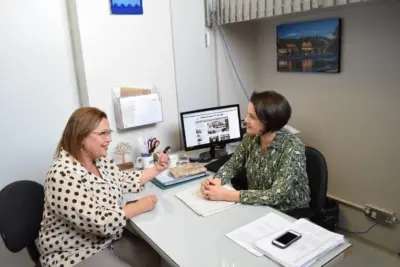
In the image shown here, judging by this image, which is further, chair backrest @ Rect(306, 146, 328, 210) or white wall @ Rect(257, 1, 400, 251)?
white wall @ Rect(257, 1, 400, 251)

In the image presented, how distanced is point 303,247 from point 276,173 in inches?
20.5

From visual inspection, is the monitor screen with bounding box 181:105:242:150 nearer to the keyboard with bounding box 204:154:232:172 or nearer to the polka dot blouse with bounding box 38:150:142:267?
the keyboard with bounding box 204:154:232:172

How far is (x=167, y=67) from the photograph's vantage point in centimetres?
238

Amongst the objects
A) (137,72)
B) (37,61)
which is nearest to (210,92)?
(137,72)

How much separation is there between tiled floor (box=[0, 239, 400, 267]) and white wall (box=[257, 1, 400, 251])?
0.08 m

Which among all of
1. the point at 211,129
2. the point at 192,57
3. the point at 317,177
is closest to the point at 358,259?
the point at 317,177

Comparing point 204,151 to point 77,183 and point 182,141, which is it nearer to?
point 182,141

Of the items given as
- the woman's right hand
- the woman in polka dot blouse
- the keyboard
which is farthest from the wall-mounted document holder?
the woman's right hand

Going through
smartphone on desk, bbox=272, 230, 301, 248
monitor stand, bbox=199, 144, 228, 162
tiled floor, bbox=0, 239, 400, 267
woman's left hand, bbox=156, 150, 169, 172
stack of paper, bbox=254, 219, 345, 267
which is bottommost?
tiled floor, bbox=0, 239, 400, 267

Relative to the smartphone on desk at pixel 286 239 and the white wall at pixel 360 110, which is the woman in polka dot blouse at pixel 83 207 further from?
the white wall at pixel 360 110

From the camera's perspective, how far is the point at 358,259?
229 cm

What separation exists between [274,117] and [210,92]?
1.08m

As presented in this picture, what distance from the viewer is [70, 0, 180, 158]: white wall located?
204cm

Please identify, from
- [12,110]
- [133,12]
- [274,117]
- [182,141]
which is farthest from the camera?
[182,141]
